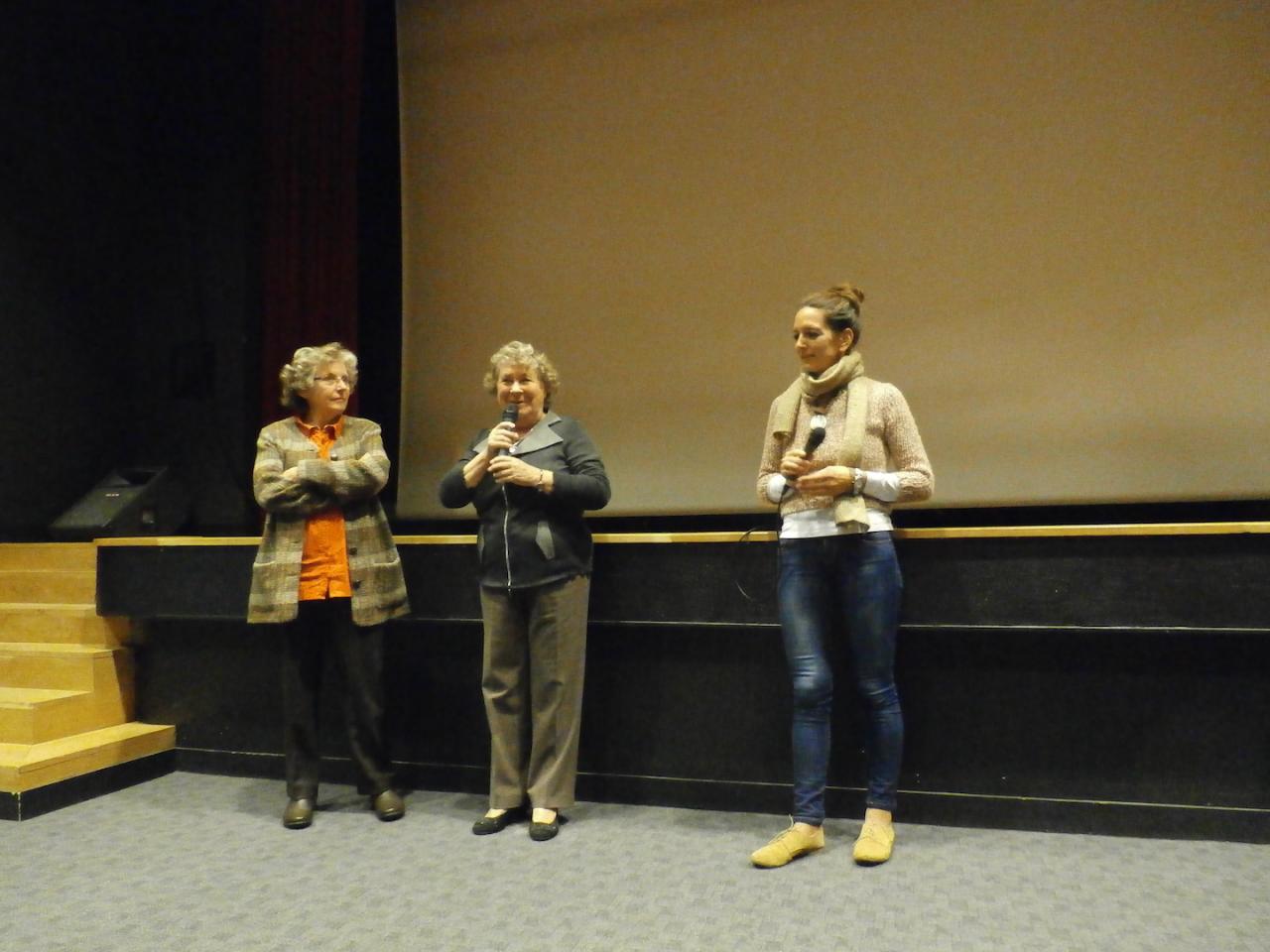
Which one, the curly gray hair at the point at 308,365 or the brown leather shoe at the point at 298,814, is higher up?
the curly gray hair at the point at 308,365

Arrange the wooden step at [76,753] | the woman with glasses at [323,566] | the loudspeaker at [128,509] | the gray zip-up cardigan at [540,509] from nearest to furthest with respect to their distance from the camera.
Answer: the gray zip-up cardigan at [540,509], the woman with glasses at [323,566], the wooden step at [76,753], the loudspeaker at [128,509]

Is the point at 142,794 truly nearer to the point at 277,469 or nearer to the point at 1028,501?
the point at 277,469

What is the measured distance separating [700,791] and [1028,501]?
148cm

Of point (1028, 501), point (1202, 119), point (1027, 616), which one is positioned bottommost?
point (1027, 616)

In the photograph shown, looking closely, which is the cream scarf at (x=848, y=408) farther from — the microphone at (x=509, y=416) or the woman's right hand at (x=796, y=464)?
the microphone at (x=509, y=416)

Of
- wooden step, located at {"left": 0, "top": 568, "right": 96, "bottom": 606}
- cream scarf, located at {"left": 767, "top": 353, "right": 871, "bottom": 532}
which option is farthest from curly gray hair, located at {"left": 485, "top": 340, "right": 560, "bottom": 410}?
wooden step, located at {"left": 0, "top": 568, "right": 96, "bottom": 606}

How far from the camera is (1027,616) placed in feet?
8.39

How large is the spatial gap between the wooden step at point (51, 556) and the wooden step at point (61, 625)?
0.57 ft

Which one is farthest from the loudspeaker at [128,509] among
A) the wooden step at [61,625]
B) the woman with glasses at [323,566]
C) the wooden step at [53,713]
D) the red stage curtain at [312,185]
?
the woman with glasses at [323,566]

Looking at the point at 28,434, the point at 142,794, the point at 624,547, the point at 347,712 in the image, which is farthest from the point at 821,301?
the point at 28,434

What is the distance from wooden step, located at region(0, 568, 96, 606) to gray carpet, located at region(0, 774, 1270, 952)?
3.52ft

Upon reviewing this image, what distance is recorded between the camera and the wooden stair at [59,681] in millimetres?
2949

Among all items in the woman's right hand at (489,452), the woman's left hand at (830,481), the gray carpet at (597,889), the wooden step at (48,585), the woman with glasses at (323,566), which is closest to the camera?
the gray carpet at (597,889)

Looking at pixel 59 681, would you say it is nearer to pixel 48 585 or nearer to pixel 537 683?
pixel 48 585
